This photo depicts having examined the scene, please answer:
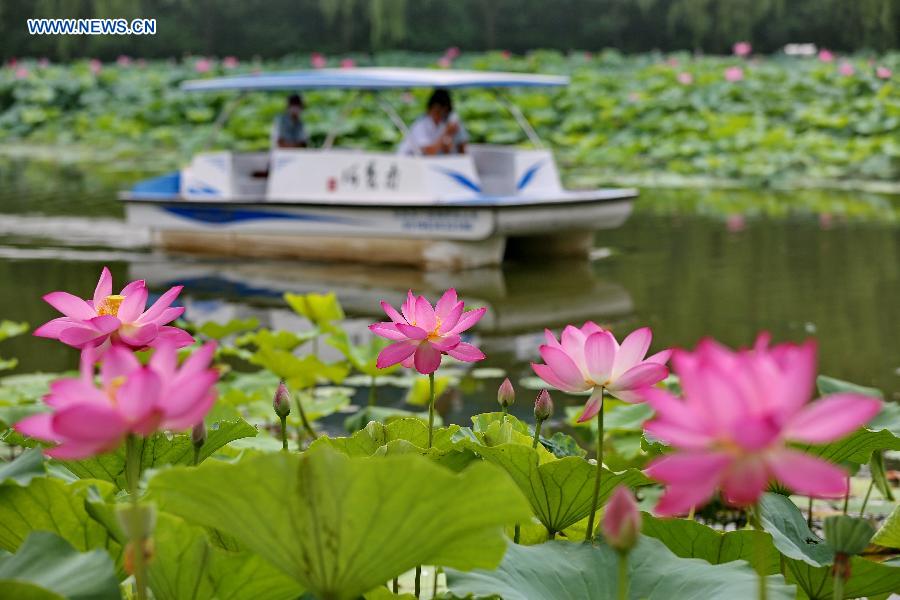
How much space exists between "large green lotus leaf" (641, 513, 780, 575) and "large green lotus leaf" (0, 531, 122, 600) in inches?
22.1

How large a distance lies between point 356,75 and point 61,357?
3.04 metres

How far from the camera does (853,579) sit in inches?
46.8

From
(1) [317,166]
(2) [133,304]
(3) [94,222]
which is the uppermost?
(2) [133,304]

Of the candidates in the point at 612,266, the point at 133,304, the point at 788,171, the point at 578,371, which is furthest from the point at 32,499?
the point at 788,171

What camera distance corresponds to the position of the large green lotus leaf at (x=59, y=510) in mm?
1027

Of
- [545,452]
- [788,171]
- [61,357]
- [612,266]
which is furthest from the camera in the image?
[788,171]

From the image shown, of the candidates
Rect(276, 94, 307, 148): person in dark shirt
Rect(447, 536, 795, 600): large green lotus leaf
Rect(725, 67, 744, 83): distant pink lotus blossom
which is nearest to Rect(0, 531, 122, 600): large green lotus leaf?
Rect(447, 536, 795, 600): large green lotus leaf

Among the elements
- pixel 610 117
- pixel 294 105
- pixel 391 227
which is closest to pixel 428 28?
pixel 610 117

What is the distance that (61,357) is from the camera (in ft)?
15.4

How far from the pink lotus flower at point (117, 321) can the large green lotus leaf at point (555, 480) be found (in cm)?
31

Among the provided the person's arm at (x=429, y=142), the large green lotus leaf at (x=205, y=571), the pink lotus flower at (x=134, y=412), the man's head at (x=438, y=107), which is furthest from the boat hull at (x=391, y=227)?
the pink lotus flower at (x=134, y=412)

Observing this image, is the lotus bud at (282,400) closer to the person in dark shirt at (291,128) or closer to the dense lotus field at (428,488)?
the dense lotus field at (428,488)

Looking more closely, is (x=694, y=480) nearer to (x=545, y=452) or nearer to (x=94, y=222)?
(x=545, y=452)

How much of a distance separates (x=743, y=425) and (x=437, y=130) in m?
6.54
